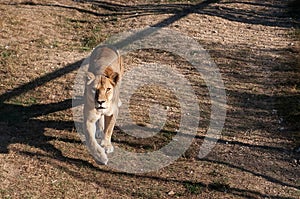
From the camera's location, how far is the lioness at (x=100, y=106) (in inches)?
273

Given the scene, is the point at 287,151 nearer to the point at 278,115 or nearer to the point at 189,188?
the point at 278,115

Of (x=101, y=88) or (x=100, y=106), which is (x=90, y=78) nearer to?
(x=101, y=88)

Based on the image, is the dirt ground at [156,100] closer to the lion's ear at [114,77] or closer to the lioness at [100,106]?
the lioness at [100,106]

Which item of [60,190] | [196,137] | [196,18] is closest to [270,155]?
[196,137]

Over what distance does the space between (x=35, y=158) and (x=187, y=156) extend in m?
2.12

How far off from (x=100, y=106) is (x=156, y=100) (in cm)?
229

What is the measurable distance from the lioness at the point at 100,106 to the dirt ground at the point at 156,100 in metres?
0.22

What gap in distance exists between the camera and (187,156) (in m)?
7.47

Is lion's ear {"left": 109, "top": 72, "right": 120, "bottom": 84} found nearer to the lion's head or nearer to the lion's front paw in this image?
the lion's head

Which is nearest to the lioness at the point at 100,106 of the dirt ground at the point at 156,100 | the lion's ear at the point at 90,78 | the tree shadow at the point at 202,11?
the lion's ear at the point at 90,78

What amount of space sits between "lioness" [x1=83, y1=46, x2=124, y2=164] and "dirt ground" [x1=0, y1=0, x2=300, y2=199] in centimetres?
22

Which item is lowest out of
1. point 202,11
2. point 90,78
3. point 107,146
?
point 107,146

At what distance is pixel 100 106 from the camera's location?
6938 millimetres

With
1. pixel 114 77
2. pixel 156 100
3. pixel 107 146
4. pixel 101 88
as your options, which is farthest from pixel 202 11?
pixel 101 88
